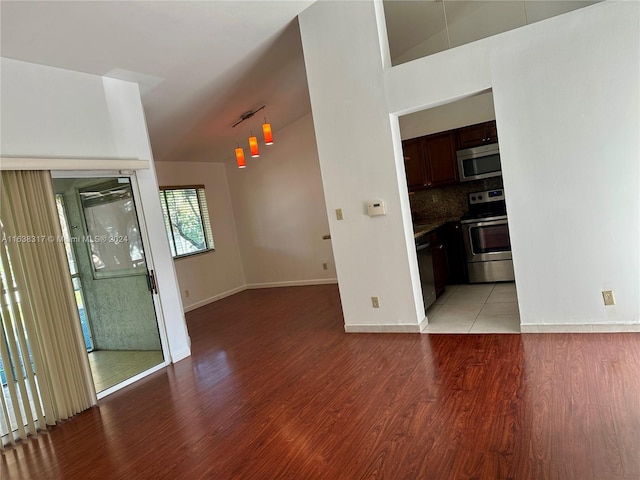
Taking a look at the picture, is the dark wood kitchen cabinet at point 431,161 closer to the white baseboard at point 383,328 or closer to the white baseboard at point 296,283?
the white baseboard at point 296,283

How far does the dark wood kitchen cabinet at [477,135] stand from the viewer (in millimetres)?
5488

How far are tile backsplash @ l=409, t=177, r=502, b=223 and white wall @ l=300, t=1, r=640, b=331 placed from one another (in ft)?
7.24

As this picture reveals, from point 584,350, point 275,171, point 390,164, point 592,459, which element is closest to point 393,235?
Answer: point 390,164

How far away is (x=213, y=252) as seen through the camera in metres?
7.62

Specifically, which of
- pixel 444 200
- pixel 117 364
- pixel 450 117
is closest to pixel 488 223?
pixel 444 200

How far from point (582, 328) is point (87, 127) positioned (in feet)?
14.7

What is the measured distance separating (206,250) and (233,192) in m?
1.29

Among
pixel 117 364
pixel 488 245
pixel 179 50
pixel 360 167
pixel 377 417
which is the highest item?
pixel 179 50

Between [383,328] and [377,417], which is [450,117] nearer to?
[383,328]

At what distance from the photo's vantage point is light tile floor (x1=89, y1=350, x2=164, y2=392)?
151 inches

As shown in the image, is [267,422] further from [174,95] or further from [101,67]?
[174,95]

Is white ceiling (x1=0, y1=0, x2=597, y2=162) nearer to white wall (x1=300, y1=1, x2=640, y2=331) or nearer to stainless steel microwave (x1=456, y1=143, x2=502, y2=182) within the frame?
white wall (x1=300, y1=1, x2=640, y2=331)

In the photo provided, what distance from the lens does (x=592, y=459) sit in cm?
199

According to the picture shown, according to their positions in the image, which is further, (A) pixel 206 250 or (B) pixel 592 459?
(A) pixel 206 250
